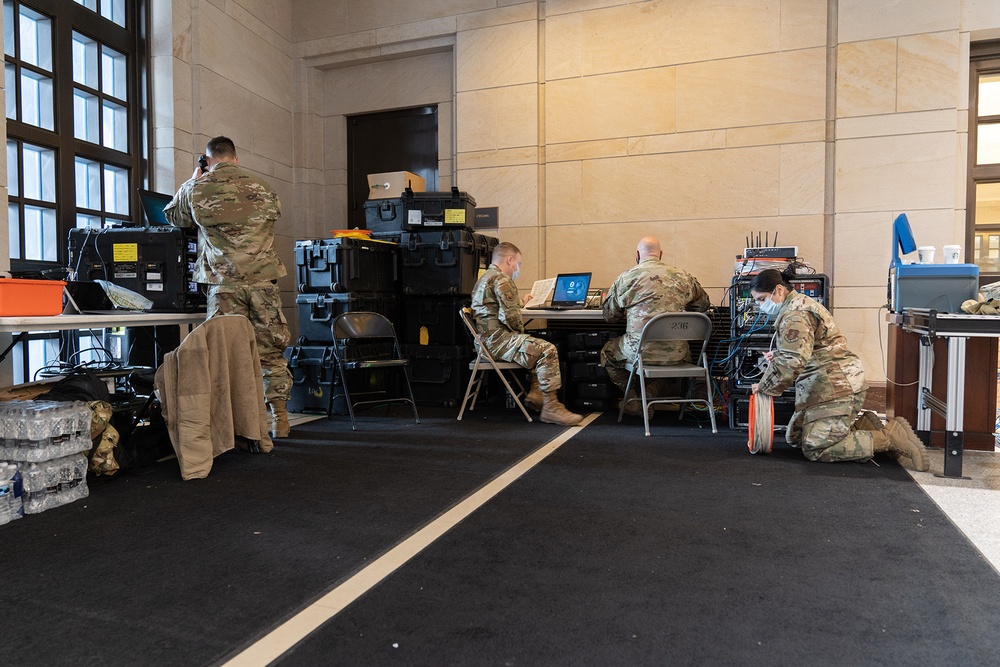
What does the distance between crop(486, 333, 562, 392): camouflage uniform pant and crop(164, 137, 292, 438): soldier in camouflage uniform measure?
1.54 meters

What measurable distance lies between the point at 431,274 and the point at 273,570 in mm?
3600

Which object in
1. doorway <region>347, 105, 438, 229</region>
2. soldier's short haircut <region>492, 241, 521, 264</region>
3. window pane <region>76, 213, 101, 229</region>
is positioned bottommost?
soldier's short haircut <region>492, 241, 521, 264</region>

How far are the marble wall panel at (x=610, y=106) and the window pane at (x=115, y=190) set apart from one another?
3601 mm

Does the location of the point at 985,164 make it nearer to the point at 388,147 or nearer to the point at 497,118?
the point at 497,118

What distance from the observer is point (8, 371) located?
13.2ft

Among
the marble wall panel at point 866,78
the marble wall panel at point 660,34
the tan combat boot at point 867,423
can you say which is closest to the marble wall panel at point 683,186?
the marble wall panel at point 866,78

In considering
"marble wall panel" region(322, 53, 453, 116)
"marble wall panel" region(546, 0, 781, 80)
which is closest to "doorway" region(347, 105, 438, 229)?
"marble wall panel" region(322, 53, 453, 116)

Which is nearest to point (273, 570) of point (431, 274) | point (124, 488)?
point (124, 488)

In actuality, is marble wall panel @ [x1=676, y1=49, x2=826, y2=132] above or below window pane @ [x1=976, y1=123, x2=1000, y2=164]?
above

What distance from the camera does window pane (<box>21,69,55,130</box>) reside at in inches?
169

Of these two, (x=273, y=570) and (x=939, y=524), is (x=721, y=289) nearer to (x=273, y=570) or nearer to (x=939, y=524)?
(x=939, y=524)

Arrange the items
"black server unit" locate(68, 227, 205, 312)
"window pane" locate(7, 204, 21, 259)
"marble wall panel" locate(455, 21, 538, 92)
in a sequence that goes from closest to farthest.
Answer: "black server unit" locate(68, 227, 205, 312) → "window pane" locate(7, 204, 21, 259) → "marble wall panel" locate(455, 21, 538, 92)

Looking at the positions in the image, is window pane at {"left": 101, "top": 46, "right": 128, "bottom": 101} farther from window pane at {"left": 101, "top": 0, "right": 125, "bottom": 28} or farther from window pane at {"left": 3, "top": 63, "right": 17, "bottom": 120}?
window pane at {"left": 3, "top": 63, "right": 17, "bottom": 120}

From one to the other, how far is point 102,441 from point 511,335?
2556mm
